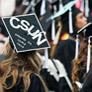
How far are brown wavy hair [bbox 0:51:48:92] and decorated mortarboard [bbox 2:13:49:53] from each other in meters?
0.25

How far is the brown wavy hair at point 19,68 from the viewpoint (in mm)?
7457

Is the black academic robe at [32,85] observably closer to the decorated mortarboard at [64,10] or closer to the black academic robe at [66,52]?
the black academic robe at [66,52]

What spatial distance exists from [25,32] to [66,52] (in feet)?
8.40

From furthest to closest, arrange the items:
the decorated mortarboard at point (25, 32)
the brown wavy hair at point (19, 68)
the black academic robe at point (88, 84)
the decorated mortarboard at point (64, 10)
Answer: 1. the decorated mortarboard at point (64, 10)
2. the decorated mortarboard at point (25, 32)
3. the brown wavy hair at point (19, 68)
4. the black academic robe at point (88, 84)

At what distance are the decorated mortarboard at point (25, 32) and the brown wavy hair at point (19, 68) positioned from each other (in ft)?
0.82

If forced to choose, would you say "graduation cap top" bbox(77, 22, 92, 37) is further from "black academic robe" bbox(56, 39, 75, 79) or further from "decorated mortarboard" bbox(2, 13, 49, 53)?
"black academic robe" bbox(56, 39, 75, 79)

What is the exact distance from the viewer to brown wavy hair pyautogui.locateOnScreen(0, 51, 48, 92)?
7457 millimetres

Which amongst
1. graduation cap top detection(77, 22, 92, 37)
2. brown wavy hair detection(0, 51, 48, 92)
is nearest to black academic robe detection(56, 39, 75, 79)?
graduation cap top detection(77, 22, 92, 37)

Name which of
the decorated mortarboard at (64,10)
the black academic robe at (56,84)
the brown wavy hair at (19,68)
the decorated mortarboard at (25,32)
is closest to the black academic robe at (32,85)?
the brown wavy hair at (19,68)

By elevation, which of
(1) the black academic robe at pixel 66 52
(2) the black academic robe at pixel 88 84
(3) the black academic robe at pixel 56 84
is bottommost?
(1) the black academic robe at pixel 66 52

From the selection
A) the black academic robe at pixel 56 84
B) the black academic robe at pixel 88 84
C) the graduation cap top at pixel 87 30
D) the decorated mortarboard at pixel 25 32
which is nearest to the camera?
the black academic robe at pixel 88 84

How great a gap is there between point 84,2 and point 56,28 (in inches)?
28.6

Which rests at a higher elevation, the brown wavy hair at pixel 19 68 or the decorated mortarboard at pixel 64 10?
the brown wavy hair at pixel 19 68

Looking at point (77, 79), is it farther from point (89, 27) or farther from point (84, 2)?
point (84, 2)
